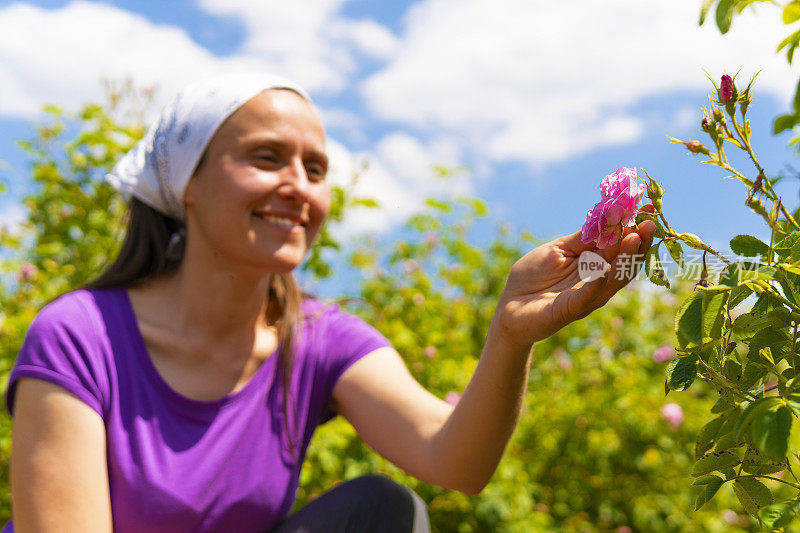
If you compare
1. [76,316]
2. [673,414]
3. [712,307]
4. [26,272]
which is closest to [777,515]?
[712,307]

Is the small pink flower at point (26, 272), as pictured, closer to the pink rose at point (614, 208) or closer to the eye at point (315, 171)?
the eye at point (315, 171)

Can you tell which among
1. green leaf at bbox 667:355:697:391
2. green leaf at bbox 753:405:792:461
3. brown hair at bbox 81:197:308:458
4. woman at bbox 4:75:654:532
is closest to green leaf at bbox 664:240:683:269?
green leaf at bbox 667:355:697:391

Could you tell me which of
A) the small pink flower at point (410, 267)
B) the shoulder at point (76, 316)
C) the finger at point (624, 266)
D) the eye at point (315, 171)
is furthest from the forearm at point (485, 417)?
the small pink flower at point (410, 267)

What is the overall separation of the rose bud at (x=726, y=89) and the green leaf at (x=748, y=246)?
17cm

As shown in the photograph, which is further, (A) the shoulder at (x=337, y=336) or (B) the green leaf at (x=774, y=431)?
(A) the shoulder at (x=337, y=336)

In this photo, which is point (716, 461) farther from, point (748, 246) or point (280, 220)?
point (280, 220)

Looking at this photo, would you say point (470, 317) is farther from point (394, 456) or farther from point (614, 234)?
point (614, 234)

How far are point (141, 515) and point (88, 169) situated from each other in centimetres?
253

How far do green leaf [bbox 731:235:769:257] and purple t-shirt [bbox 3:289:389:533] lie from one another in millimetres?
1355

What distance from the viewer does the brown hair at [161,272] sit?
2139mm

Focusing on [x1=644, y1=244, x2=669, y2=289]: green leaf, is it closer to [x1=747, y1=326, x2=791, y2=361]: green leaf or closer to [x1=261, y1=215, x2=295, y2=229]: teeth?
[x1=747, y1=326, x2=791, y2=361]: green leaf

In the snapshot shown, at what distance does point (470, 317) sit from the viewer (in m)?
4.12

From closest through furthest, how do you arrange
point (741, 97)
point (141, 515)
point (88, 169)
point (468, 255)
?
point (741, 97) → point (141, 515) → point (88, 169) → point (468, 255)

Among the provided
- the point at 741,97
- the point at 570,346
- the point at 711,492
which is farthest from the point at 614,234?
the point at 570,346
